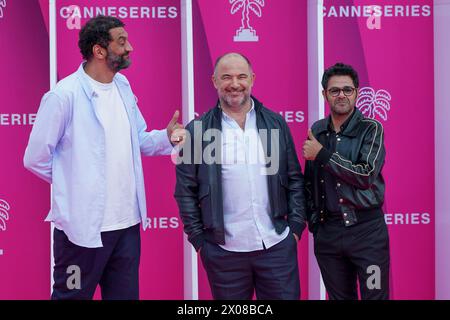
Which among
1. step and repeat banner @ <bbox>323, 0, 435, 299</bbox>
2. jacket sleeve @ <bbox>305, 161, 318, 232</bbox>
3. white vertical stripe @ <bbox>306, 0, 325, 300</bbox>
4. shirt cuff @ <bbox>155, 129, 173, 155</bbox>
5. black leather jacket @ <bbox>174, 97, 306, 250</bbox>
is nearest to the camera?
black leather jacket @ <bbox>174, 97, 306, 250</bbox>

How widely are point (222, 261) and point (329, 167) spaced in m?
0.69

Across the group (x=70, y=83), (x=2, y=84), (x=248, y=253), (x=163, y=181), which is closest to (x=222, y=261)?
(x=248, y=253)

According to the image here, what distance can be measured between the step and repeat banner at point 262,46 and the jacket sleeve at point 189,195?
1237 millimetres

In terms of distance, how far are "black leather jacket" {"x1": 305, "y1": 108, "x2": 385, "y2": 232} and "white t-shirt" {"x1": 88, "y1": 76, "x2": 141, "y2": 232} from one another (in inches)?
36.1

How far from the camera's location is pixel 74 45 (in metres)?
4.67

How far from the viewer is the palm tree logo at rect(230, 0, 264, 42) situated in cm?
466

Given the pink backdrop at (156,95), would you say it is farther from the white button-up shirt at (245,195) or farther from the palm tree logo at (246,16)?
the white button-up shirt at (245,195)

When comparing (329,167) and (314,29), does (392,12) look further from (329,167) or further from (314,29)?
(329,167)

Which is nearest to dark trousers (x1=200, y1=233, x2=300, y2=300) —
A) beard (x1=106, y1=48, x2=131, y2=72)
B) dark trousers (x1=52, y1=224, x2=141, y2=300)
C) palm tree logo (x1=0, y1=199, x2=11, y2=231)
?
dark trousers (x1=52, y1=224, x2=141, y2=300)

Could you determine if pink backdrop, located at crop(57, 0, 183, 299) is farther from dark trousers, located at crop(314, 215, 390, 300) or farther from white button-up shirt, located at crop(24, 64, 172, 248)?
dark trousers, located at crop(314, 215, 390, 300)

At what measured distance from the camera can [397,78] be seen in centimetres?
467

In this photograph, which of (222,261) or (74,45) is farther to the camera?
(74,45)

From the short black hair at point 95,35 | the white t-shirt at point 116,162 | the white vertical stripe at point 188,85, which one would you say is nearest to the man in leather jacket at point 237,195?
the white t-shirt at point 116,162

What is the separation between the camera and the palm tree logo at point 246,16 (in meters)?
4.66
